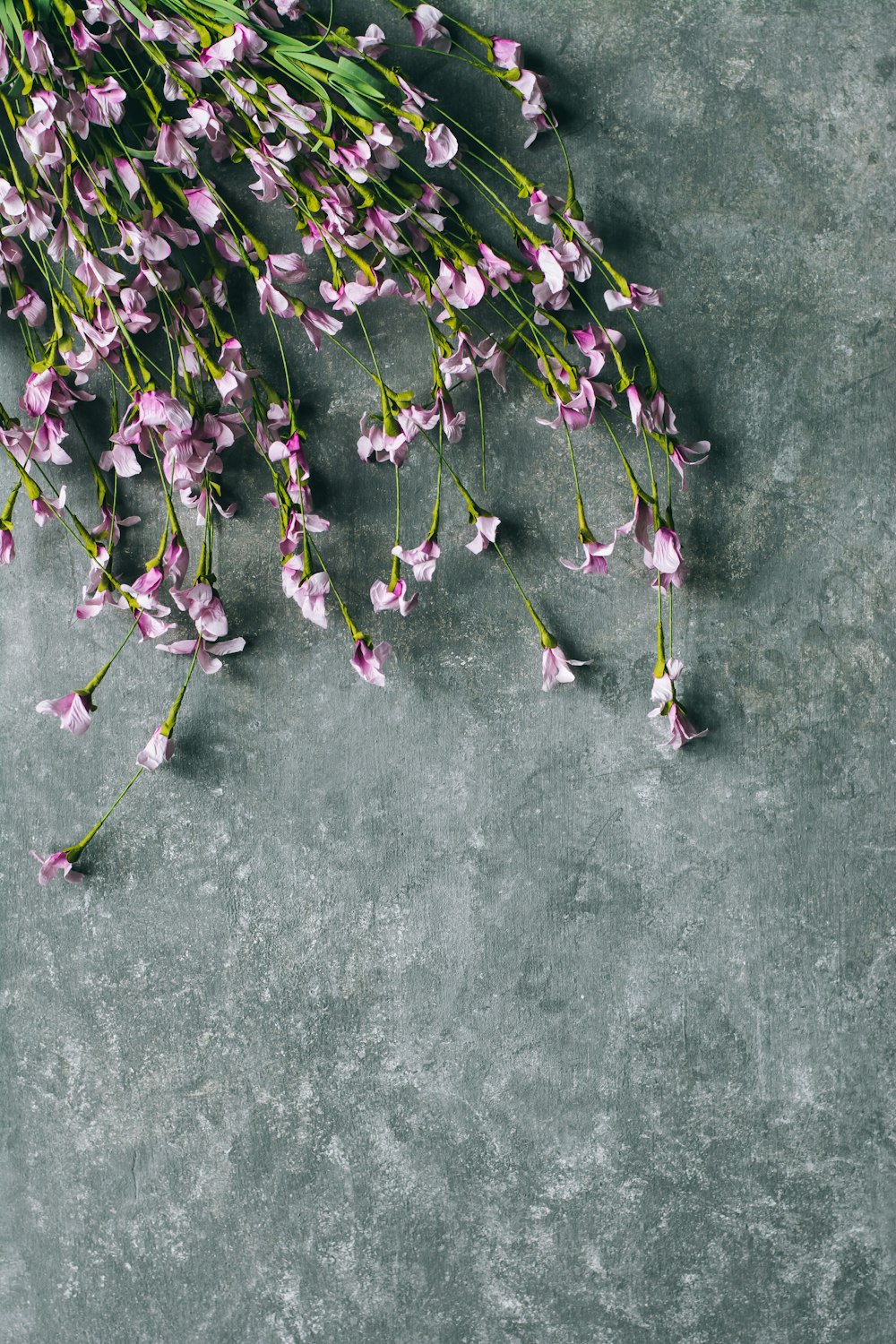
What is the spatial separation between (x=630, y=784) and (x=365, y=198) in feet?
Result: 2.80

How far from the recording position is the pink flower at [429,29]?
4.18ft

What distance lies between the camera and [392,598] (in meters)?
1.30

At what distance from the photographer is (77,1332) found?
53.7 inches

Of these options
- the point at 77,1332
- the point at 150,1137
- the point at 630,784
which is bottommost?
the point at 77,1332

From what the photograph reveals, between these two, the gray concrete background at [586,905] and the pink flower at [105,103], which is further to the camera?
the gray concrete background at [586,905]

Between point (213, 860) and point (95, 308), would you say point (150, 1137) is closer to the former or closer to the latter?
point (213, 860)

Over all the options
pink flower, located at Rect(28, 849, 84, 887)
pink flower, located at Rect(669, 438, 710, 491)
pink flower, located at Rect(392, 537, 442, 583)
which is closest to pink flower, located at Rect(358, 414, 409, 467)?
pink flower, located at Rect(392, 537, 442, 583)

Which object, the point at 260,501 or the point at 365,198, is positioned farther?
the point at 260,501

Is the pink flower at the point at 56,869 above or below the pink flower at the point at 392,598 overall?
below

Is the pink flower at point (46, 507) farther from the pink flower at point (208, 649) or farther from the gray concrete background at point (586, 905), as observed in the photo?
the gray concrete background at point (586, 905)

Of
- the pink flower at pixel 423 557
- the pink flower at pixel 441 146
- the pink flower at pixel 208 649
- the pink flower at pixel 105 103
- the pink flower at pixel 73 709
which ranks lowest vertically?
the pink flower at pixel 73 709

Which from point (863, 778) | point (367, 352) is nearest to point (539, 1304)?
point (863, 778)

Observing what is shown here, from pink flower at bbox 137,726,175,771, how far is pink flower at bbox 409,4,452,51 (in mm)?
1001

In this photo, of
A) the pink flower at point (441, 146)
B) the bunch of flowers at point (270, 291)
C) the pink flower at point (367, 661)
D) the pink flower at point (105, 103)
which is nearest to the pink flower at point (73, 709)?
the bunch of flowers at point (270, 291)
